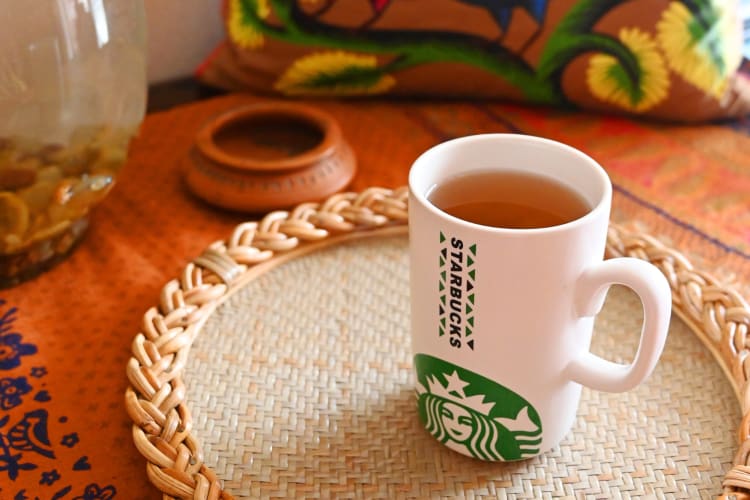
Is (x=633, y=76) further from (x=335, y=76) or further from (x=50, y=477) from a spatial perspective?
(x=50, y=477)

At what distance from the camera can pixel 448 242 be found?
41 centimetres

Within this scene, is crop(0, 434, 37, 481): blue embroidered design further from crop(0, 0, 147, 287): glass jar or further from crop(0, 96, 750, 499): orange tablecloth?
crop(0, 0, 147, 287): glass jar

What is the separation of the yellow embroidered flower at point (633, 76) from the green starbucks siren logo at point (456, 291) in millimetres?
502

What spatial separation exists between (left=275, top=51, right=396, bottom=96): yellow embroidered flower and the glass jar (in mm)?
257

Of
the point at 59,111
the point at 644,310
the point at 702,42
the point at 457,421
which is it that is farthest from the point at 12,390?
the point at 702,42

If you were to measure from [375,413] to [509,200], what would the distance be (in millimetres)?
164

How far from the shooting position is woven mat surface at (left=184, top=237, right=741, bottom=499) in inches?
17.9

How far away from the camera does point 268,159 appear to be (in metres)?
0.79

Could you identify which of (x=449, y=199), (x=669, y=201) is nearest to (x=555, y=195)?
(x=449, y=199)

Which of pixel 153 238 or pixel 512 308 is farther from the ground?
pixel 512 308

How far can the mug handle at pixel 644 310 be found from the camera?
1.30 ft

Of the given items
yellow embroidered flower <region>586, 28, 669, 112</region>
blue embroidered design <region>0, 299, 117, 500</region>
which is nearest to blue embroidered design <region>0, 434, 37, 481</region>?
blue embroidered design <region>0, 299, 117, 500</region>

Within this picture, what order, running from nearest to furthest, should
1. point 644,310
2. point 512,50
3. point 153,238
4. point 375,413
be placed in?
point 644,310 < point 375,413 < point 153,238 < point 512,50

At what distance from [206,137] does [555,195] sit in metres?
0.42
